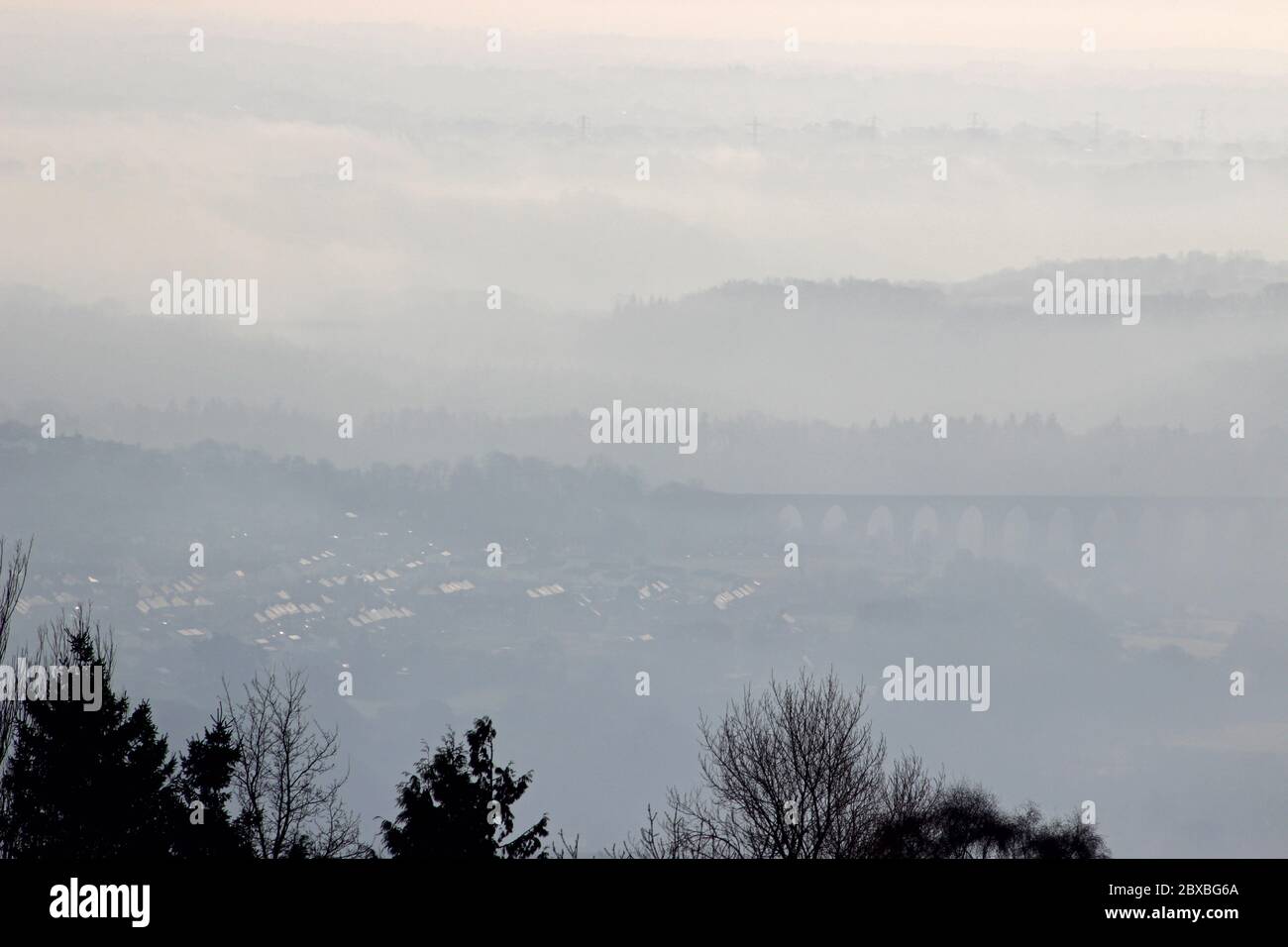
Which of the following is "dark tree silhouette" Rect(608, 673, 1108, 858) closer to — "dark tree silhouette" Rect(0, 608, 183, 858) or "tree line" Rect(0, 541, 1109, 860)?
"tree line" Rect(0, 541, 1109, 860)

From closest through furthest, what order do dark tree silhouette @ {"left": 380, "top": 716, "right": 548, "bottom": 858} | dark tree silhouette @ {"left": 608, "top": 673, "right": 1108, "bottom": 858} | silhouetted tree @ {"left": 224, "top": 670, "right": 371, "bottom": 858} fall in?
dark tree silhouette @ {"left": 380, "top": 716, "right": 548, "bottom": 858} → dark tree silhouette @ {"left": 608, "top": 673, "right": 1108, "bottom": 858} → silhouetted tree @ {"left": 224, "top": 670, "right": 371, "bottom": 858}

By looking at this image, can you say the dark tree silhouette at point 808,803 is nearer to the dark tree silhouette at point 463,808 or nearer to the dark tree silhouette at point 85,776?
the dark tree silhouette at point 463,808

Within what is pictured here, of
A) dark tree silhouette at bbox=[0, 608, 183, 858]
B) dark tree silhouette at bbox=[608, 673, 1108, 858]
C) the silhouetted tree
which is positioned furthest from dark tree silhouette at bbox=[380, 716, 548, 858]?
dark tree silhouette at bbox=[0, 608, 183, 858]

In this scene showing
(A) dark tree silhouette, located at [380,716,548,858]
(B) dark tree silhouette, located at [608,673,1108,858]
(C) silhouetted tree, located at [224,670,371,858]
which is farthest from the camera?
(C) silhouetted tree, located at [224,670,371,858]

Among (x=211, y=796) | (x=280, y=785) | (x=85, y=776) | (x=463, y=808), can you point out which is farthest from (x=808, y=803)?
(x=85, y=776)
